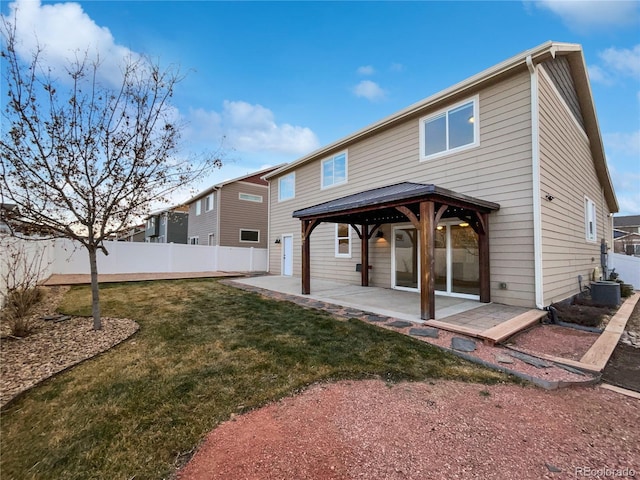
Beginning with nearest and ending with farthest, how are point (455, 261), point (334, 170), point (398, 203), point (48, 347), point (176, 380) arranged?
point (176, 380) < point (48, 347) < point (398, 203) < point (455, 261) < point (334, 170)

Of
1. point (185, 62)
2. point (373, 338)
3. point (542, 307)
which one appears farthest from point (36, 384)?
point (542, 307)

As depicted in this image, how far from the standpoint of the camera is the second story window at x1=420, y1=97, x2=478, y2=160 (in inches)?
276

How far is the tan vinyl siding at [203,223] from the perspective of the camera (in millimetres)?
18578

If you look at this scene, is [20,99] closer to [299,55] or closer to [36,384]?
[36,384]

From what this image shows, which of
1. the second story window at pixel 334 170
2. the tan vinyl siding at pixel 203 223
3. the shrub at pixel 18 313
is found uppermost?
the second story window at pixel 334 170

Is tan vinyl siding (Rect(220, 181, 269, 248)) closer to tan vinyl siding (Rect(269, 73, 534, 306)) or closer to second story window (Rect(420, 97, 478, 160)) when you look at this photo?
tan vinyl siding (Rect(269, 73, 534, 306))

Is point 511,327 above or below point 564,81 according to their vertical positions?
below

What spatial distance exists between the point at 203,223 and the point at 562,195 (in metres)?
19.7

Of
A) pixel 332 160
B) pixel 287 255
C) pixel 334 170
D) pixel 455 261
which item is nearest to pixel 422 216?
pixel 455 261

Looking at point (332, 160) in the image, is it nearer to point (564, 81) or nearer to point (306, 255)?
point (306, 255)

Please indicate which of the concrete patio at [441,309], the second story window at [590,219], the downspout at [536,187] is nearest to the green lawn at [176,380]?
the concrete patio at [441,309]

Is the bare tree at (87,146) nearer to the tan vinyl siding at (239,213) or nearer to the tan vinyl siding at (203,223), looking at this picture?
the tan vinyl siding at (239,213)

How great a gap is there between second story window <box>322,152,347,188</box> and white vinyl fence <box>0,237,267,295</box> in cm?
741

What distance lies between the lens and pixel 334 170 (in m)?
10.9
